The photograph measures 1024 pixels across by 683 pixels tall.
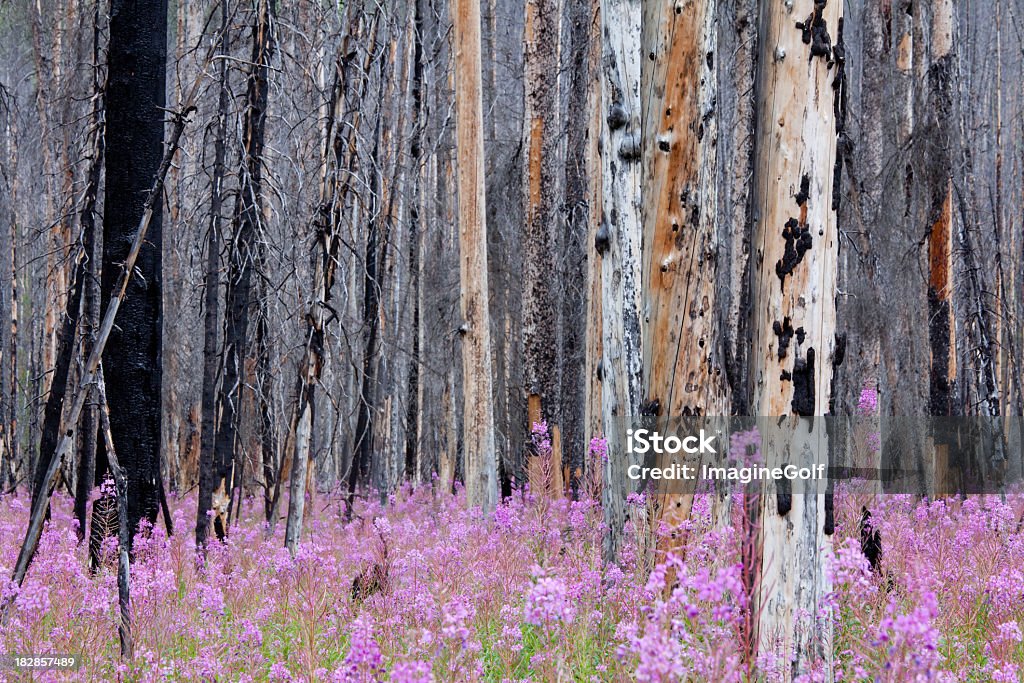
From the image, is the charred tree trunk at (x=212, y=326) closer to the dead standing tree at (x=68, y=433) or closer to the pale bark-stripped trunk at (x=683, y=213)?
the dead standing tree at (x=68, y=433)

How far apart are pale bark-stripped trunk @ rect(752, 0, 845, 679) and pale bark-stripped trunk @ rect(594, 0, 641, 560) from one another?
1.40 m

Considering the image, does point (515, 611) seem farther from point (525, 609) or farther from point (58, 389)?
point (58, 389)

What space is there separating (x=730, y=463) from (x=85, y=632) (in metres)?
3.65

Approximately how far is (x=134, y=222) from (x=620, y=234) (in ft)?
11.7

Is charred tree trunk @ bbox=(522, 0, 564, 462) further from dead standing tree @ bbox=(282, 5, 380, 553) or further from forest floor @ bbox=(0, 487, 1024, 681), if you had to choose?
dead standing tree @ bbox=(282, 5, 380, 553)

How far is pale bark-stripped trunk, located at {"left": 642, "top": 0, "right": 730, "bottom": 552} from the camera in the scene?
5.45 meters

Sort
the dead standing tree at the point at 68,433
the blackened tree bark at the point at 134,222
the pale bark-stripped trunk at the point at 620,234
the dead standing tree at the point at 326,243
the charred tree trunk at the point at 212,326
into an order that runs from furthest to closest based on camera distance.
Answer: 1. the charred tree trunk at the point at 212,326
2. the dead standing tree at the point at 326,243
3. the blackened tree bark at the point at 134,222
4. the pale bark-stripped trunk at the point at 620,234
5. the dead standing tree at the point at 68,433

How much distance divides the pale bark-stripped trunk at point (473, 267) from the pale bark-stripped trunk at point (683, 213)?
4.36m

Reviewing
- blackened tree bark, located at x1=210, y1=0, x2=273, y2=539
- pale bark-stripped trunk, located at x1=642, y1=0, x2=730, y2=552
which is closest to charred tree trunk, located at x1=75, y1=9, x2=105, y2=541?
blackened tree bark, located at x1=210, y1=0, x2=273, y2=539

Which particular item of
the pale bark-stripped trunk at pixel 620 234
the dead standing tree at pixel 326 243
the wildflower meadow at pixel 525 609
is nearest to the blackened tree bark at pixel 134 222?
the wildflower meadow at pixel 525 609

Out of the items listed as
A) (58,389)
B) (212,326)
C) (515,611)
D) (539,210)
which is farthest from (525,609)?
(539,210)

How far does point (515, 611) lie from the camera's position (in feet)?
15.4

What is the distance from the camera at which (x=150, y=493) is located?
271 inches

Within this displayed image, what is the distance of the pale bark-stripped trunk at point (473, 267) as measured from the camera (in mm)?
9680
